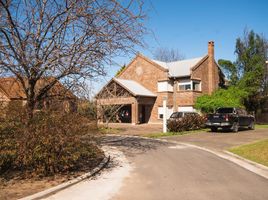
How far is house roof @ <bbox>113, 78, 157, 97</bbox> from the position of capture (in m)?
35.0

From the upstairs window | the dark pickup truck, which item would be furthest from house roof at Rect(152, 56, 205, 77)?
the dark pickup truck

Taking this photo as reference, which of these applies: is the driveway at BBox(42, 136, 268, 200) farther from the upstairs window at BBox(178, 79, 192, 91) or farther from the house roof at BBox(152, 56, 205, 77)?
the house roof at BBox(152, 56, 205, 77)

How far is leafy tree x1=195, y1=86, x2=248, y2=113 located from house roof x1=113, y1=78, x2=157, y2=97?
6.13 m

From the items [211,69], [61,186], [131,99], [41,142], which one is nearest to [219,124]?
[131,99]

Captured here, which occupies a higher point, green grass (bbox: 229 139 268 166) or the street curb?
green grass (bbox: 229 139 268 166)

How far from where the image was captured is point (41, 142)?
7773 millimetres

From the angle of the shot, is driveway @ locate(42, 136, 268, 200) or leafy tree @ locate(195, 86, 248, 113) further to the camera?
leafy tree @ locate(195, 86, 248, 113)

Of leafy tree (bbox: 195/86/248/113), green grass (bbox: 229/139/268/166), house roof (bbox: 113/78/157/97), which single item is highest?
house roof (bbox: 113/78/157/97)

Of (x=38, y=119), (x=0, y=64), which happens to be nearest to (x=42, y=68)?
(x=0, y=64)

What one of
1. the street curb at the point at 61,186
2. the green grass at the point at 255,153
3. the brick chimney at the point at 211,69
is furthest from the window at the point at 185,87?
the street curb at the point at 61,186

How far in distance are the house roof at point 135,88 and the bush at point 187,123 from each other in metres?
10.3

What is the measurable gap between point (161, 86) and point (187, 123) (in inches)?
538

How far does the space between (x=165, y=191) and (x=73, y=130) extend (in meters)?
2.94

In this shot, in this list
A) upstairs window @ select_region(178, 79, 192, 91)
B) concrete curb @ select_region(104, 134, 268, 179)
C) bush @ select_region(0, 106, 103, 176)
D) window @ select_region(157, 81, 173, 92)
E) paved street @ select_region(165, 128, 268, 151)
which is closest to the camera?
bush @ select_region(0, 106, 103, 176)
